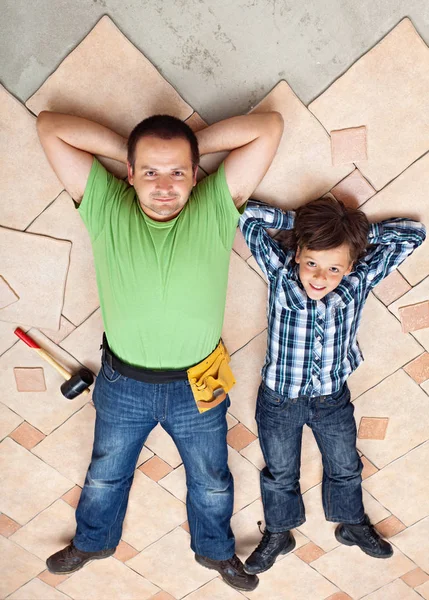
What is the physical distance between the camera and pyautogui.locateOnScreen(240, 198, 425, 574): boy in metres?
1.72

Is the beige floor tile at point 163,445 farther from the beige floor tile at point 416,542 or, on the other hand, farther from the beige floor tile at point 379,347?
the beige floor tile at point 416,542

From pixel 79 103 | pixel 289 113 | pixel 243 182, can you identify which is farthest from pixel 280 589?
pixel 79 103

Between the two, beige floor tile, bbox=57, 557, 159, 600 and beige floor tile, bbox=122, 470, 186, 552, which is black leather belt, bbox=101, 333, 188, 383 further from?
beige floor tile, bbox=57, 557, 159, 600

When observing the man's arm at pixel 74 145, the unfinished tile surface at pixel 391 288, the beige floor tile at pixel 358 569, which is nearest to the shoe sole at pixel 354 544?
the beige floor tile at pixel 358 569

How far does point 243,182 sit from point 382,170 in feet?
1.63

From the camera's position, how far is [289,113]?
1.73m

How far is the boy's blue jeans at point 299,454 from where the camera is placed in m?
1.91

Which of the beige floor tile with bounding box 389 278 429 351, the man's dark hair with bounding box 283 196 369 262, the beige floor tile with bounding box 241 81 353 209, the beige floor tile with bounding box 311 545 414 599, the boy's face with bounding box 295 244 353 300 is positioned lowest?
the beige floor tile with bounding box 311 545 414 599

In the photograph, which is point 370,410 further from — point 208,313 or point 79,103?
point 79,103

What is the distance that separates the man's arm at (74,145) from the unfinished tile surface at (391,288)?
1.00 metres

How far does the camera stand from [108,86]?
1685 millimetres

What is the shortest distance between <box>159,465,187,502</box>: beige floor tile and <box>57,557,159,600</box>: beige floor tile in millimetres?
443

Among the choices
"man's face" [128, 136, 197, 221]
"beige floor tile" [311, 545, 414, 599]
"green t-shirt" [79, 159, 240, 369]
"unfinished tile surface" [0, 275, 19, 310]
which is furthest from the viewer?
"beige floor tile" [311, 545, 414, 599]

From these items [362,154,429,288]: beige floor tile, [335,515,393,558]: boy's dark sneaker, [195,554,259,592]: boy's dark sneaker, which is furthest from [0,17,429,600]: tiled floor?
[195,554,259,592]: boy's dark sneaker
